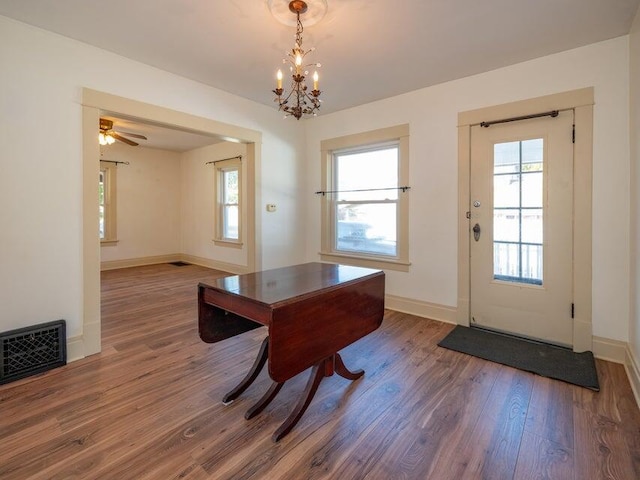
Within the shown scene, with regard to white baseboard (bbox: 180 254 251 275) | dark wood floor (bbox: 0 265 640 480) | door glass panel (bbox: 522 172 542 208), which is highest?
door glass panel (bbox: 522 172 542 208)

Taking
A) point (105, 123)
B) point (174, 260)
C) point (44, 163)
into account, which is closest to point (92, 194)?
point (44, 163)

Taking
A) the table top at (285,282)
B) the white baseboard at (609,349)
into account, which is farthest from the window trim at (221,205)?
the white baseboard at (609,349)

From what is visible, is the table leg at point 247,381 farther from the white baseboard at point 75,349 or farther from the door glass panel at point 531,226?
the door glass panel at point 531,226

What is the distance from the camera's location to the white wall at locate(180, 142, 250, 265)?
5594mm

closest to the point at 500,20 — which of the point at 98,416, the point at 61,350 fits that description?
the point at 98,416

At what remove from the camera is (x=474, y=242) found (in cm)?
291

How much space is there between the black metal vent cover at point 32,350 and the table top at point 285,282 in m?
1.35

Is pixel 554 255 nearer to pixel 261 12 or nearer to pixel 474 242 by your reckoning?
pixel 474 242

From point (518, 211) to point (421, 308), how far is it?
129cm

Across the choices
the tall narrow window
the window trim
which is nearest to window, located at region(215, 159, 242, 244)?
the window trim

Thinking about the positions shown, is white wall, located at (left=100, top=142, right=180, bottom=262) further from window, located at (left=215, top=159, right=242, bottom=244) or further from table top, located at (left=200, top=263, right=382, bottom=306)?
table top, located at (left=200, top=263, right=382, bottom=306)

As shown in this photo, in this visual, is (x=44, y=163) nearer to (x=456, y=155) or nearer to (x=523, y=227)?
(x=456, y=155)

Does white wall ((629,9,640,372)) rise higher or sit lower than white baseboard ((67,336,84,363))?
higher

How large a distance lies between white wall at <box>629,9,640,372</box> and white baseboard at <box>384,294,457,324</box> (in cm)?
125
